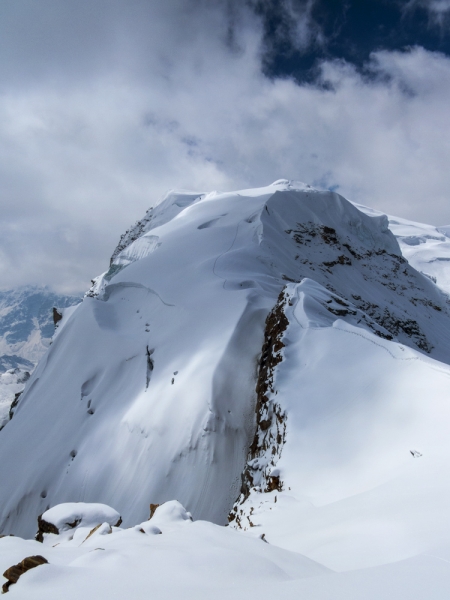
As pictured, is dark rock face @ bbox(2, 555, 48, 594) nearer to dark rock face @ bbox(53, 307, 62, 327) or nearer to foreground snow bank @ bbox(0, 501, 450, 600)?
foreground snow bank @ bbox(0, 501, 450, 600)

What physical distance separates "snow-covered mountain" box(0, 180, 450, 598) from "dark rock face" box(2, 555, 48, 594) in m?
0.14

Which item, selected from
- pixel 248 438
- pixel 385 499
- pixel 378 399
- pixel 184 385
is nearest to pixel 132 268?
pixel 184 385

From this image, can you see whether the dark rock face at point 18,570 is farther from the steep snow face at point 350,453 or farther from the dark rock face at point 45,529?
the dark rock face at point 45,529

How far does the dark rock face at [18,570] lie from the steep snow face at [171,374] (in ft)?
16.0

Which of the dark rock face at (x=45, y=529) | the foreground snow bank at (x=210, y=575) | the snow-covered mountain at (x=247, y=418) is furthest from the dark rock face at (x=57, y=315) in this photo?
the foreground snow bank at (x=210, y=575)

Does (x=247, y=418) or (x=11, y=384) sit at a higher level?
(x=11, y=384)

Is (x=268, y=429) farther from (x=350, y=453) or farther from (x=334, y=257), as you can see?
(x=334, y=257)

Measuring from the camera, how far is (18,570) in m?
2.62

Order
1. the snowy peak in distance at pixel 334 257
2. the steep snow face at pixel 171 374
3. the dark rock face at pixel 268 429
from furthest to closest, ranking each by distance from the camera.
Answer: the snowy peak in distance at pixel 334 257 < the steep snow face at pixel 171 374 < the dark rock face at pixel 268 429

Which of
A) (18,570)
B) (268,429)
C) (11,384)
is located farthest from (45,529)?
(11,384)

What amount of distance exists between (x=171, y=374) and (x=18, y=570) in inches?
362

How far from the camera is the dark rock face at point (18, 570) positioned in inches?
99.7

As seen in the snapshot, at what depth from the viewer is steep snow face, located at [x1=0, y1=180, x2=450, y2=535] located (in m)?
9.88

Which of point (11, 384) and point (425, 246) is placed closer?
point (425, 246)
